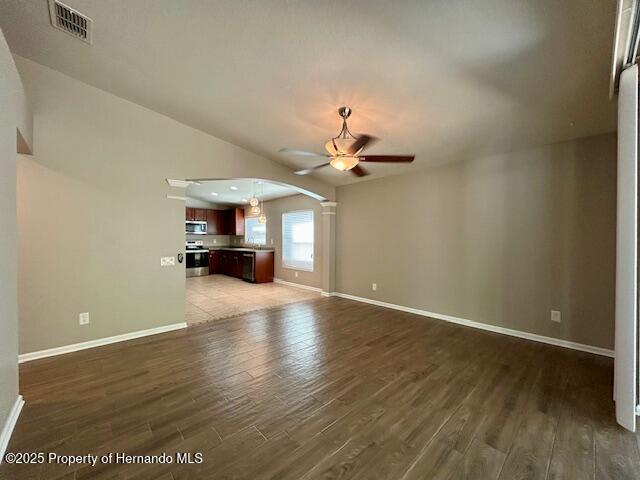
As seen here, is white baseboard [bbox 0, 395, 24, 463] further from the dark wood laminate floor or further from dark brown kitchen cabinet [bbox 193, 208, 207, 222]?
dark brown kitchen cabinet [bbox 193, 208, 207, 222]

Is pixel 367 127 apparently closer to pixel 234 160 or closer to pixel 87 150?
pixel 234 160

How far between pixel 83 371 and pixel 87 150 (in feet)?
8.07

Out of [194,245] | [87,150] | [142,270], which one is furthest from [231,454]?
[194,245]

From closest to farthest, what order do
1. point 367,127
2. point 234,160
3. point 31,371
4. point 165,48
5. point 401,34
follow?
point 401,34
point 165,48
point 31,371
point 367,127
point 234,160

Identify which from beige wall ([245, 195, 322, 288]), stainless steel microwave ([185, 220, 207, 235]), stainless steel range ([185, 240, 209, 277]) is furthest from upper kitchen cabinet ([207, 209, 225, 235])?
beige wall ([245, 195, 322, 288])

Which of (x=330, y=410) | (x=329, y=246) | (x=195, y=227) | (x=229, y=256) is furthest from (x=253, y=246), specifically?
(x=330, y=410)

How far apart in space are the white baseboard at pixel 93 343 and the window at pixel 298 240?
354 centimetres

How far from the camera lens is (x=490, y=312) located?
374 centimetres

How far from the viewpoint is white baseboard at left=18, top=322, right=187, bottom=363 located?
278cm

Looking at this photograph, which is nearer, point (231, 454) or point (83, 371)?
point (231, 454)

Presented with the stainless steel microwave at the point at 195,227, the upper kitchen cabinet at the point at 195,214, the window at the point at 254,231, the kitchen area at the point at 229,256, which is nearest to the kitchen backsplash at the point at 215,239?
the kitchen area at the point at 229,256

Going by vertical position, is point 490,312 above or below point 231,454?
above

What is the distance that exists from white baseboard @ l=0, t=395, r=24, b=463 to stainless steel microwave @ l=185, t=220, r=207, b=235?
702cm

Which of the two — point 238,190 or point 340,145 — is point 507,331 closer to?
point 340,145
